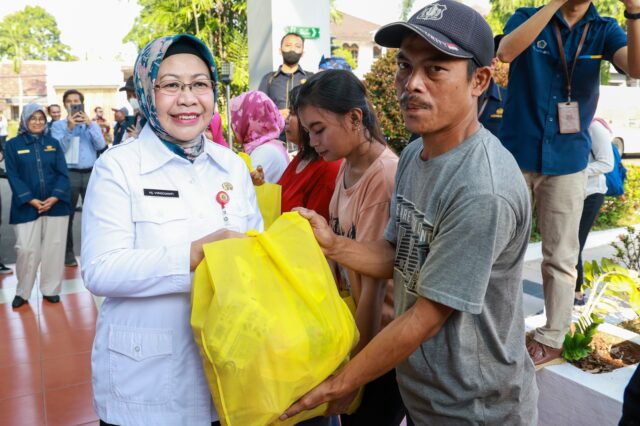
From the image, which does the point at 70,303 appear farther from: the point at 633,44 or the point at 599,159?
the point at 633,44

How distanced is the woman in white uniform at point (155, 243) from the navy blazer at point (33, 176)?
14.0ft

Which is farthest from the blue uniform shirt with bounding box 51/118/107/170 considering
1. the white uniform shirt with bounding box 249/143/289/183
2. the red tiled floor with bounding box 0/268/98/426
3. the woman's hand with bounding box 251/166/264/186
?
the woman's hand with bounding box 251/166/264/186

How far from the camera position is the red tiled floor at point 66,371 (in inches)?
147

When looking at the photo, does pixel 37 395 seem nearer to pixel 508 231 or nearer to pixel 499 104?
pixel 508 231

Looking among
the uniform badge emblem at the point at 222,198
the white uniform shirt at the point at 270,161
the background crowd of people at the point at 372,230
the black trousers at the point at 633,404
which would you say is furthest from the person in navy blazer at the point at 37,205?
the black trousers at the point at 633,404

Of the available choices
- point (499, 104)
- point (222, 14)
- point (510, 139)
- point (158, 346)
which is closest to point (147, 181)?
point (158, 346)

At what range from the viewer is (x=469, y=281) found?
1257 mm

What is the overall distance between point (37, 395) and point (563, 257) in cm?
338

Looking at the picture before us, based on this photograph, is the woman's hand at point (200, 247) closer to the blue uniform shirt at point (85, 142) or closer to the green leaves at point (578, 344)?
the green leaves at point (578, 344)

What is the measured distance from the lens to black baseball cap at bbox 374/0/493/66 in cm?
130

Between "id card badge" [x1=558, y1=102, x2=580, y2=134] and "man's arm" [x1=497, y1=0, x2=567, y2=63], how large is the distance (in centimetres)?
34

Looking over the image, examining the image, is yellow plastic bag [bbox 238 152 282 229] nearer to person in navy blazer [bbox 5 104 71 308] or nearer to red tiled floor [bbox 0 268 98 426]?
red tiled floor [bbox 0 268 98 426]

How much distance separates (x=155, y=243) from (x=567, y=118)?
203cm

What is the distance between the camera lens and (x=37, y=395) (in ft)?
11.6
